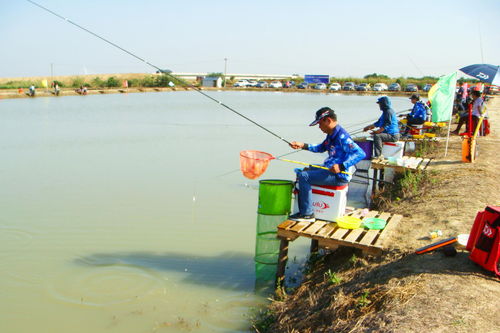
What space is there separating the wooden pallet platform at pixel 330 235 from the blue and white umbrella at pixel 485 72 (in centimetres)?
594

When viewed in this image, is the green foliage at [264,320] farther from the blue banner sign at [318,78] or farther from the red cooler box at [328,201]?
the blue banner sign at [318,78]

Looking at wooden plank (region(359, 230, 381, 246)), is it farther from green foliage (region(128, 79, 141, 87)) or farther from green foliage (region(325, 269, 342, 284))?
green foliage (region(128, 79, 141, 87))

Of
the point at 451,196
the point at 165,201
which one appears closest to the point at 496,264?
the point at 451,196

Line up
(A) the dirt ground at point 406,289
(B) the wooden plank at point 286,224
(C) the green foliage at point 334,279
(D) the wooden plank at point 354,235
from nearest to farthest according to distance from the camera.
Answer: (A) the dirt ground at point 406,289 < (C) the green foliage at point 334,279 < (D) the wooden plank at point 354,235 < (B) the wooden plank at point 286,224

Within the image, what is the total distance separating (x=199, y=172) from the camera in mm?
11898

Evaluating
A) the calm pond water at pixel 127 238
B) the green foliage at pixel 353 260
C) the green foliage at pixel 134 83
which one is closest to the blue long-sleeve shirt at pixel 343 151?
the green foliage at pixel 353 260

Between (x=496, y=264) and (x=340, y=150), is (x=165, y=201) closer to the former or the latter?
(x=340, y=150)

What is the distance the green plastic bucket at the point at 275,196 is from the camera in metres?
5.32

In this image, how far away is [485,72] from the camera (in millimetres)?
9938

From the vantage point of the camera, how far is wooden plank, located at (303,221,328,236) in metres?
4.83

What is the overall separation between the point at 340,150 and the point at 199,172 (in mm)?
7215

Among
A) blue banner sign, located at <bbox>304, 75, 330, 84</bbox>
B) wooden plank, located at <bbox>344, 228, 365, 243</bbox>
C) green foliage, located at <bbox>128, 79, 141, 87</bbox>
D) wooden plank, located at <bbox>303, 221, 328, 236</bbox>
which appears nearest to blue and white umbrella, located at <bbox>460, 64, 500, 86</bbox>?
wooden plank, located at <bbox>344, 228, 365, 243</bbox>

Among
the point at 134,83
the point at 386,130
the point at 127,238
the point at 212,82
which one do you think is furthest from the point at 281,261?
the point at 212,82

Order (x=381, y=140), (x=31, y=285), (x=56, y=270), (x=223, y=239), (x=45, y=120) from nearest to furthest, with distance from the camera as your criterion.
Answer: (x=31, y=285), (x=56, y=270), (x=223, y=239), (x=381, y=140), (x=45, y=120)
